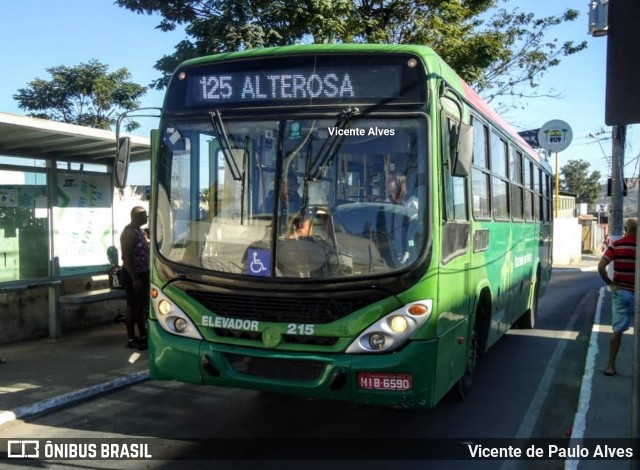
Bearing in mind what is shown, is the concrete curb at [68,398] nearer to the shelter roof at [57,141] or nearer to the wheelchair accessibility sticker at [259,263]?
the wheelchair accessibility sticker at [259,263]

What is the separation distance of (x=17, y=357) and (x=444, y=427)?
5515 mm

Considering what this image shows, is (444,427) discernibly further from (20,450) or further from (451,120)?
(20,450)

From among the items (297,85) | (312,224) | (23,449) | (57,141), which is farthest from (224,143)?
(57,141)

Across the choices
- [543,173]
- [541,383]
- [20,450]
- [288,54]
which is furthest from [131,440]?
[543,173]

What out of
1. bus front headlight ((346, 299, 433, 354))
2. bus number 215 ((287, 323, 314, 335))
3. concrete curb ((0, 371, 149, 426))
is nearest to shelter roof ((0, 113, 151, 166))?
concrete curb ((0, 371, 149, 426))

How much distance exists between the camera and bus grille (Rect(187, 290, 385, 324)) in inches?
167

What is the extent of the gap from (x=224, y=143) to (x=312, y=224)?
97 centimetres

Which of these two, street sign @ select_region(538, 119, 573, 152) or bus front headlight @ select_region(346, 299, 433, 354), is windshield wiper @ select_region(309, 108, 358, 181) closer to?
bus front headlight @ select_region(346, 299, 433, 354)

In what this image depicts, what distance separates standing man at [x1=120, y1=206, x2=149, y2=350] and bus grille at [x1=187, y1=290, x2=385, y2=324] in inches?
148

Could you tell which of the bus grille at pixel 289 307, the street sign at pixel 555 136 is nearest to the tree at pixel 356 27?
the street sign at pixel 555 136

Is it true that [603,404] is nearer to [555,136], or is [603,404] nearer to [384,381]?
[384,381]

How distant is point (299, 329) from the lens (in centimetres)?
430

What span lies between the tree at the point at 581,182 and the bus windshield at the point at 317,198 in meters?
79.8

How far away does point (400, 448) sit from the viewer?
4848 mm
